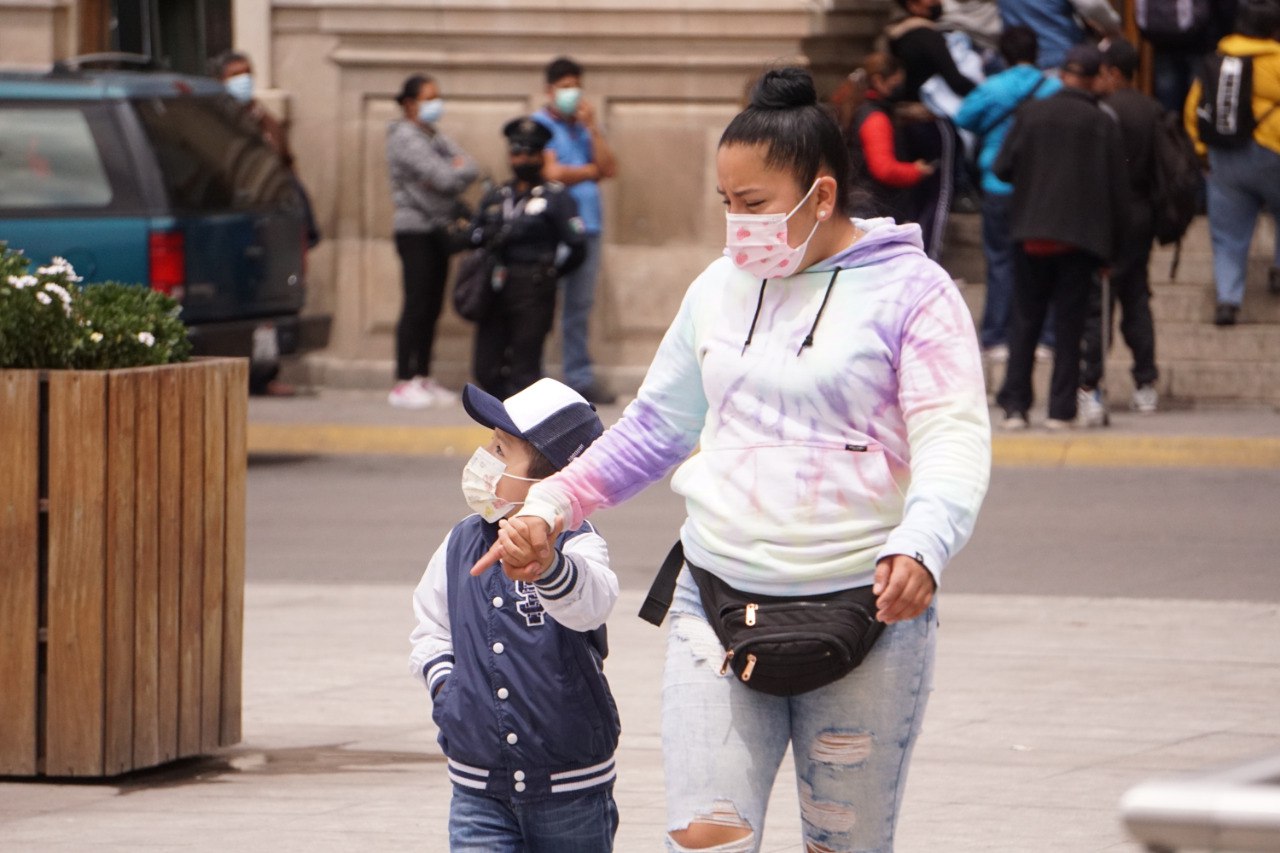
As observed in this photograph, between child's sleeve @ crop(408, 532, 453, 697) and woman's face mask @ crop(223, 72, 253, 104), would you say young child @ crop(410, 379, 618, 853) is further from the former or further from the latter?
woman's face mask @ crop(223, 72, 253, 104)

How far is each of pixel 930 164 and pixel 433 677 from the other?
34.8 ft

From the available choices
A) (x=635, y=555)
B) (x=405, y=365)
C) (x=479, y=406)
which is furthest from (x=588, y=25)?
(x=479, y=406)

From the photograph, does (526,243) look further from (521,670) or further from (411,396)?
(521,670)

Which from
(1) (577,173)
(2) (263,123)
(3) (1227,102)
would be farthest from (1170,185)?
(2) (263,123)

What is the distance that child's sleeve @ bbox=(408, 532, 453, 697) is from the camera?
166 inches

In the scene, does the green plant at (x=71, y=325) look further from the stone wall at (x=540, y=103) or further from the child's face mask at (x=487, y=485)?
the stone wall at (x=540, y=103)

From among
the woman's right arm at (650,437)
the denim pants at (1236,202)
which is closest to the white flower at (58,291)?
the woman's right arm at (650,437)

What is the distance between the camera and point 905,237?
3.84 m

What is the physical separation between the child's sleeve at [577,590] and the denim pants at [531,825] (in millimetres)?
312

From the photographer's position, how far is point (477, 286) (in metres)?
14.1

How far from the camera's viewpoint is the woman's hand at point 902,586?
3418mm

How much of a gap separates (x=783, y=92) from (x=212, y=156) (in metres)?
9.39

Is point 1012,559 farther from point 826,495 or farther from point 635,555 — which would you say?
point 826,495

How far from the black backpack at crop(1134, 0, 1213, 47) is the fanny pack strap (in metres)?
11.9
